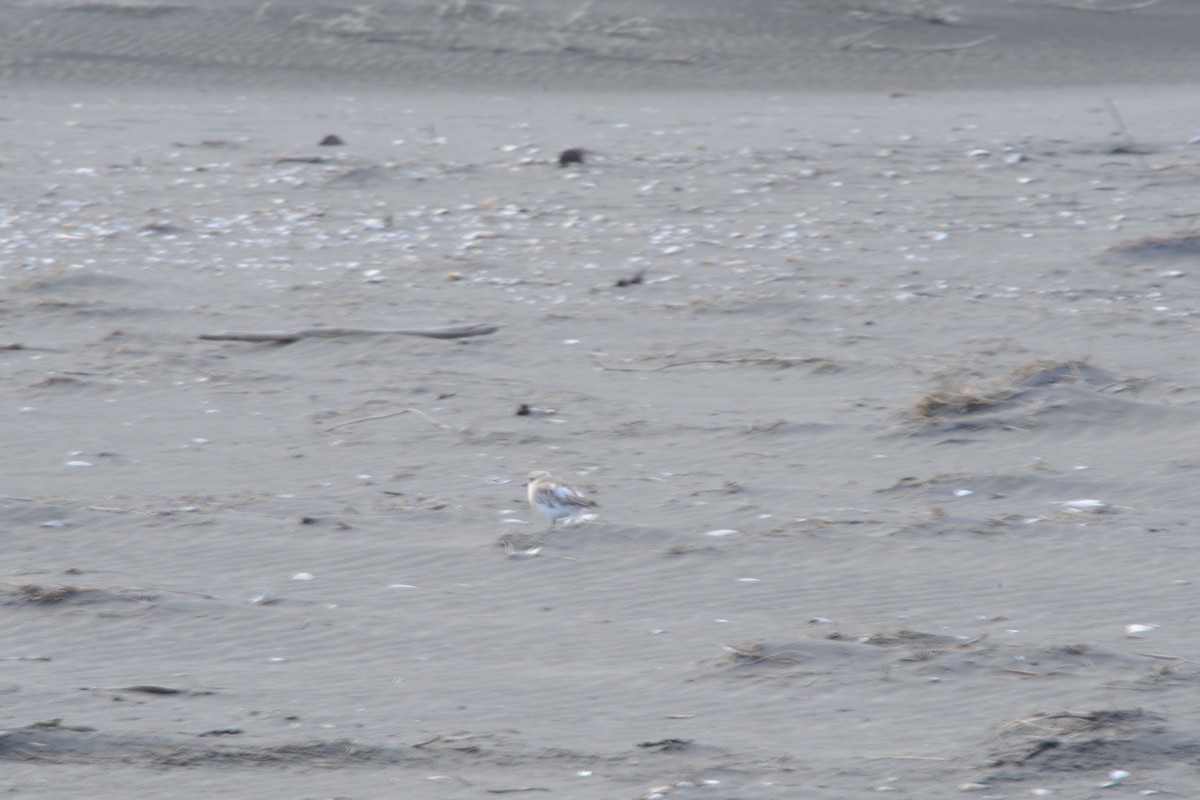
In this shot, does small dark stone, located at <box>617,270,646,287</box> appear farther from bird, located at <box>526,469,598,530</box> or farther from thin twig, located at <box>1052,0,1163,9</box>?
thin twig, located at <box>1052,0,1163,9</box>

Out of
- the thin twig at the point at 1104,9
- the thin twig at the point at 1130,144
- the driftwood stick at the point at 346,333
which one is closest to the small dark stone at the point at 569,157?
the thin twig at the point at 1130,144

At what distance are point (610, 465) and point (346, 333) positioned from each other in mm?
1987

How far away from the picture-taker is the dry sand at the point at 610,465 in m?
3.19

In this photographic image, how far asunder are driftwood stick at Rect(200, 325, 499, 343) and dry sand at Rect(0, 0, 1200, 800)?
0.14 feet

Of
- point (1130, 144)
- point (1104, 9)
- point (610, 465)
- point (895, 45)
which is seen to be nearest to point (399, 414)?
point (610, 465)

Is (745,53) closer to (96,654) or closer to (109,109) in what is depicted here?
(109,109)

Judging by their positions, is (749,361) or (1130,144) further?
(1130,144)

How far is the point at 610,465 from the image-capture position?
5105mm

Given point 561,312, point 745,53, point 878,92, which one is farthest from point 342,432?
point 745,53

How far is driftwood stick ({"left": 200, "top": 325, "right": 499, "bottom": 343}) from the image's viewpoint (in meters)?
6.65

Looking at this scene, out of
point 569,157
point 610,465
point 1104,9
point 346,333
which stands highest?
point 1104,9

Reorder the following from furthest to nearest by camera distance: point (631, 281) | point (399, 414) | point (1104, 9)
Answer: point (1104, 9) < point (631, 281) < point (399, 414)

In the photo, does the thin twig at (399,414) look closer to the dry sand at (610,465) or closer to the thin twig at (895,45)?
the dry sand at (610,465)

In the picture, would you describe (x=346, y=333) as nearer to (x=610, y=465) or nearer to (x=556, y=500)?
(x=610, y=465)
